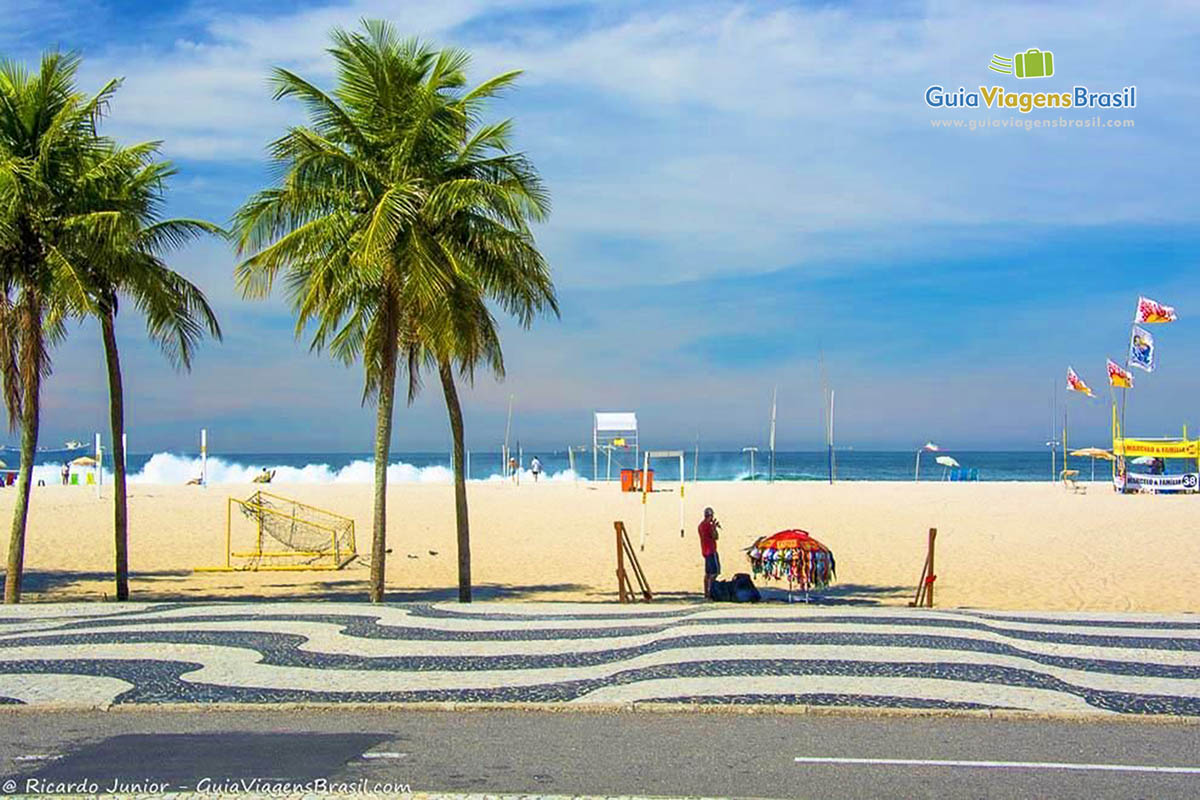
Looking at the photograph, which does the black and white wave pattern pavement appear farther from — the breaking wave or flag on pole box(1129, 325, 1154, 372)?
the breaking wave

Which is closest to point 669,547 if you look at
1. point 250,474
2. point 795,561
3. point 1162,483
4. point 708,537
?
point 708,537

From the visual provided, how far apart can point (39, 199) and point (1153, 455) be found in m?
45.9

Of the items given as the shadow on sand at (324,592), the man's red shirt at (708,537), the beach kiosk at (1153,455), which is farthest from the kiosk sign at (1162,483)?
the man's red shirt at (708,537)

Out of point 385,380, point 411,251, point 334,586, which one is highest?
point 411,251

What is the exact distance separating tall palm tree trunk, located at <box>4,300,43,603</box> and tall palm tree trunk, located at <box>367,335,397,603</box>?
14.1 ft

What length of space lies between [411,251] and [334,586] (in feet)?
24.1

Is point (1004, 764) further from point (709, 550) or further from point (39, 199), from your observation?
point (39, 199)

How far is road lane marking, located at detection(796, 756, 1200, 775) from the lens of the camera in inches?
250

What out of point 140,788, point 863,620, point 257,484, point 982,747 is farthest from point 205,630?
point 257,484

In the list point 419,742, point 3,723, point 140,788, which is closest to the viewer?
point 140,788

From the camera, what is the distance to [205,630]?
1070 cm

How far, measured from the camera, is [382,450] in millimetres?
15617

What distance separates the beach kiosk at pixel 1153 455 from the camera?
47.3m

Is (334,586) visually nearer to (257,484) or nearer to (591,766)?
(591,766)
